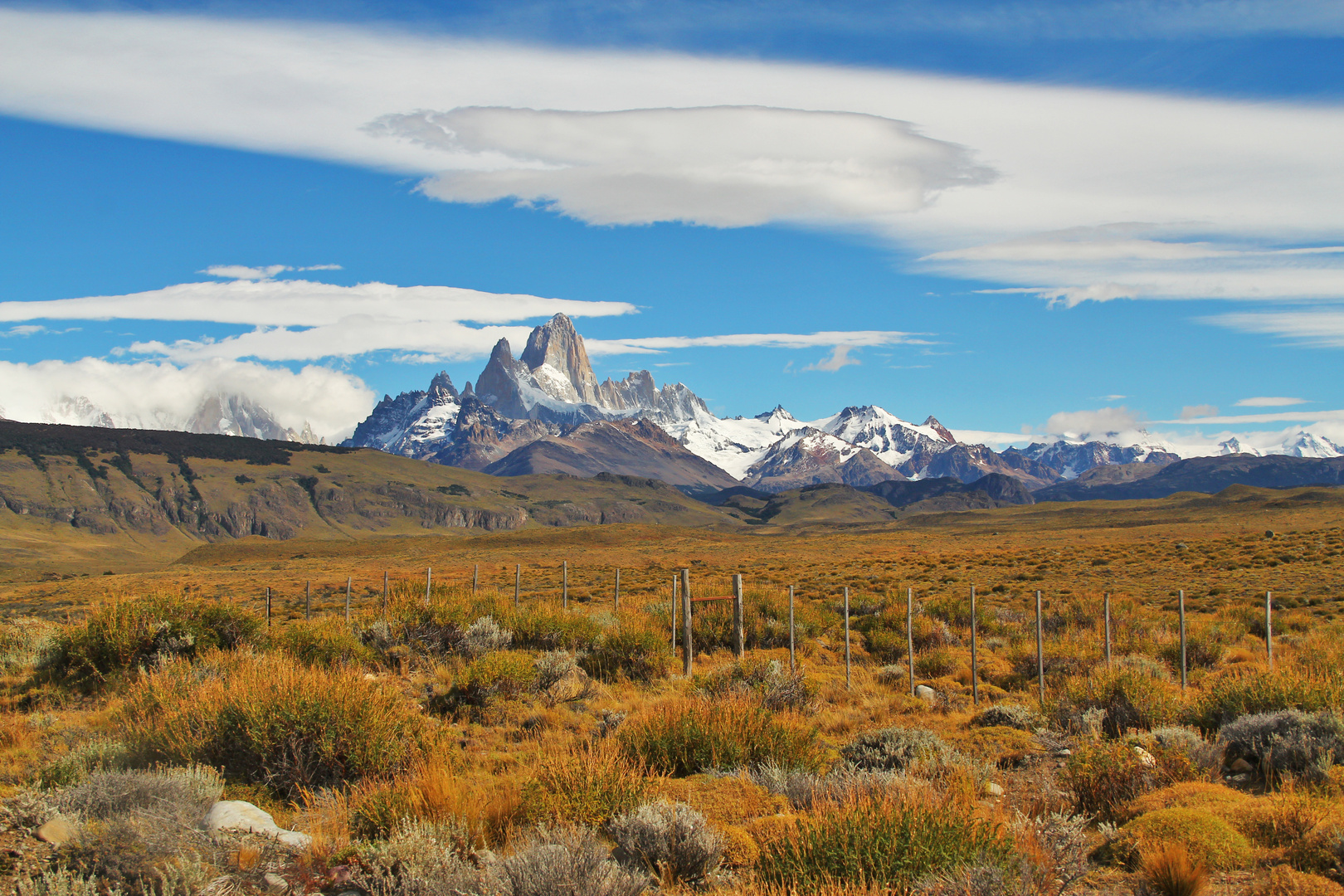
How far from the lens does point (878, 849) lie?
596 cm

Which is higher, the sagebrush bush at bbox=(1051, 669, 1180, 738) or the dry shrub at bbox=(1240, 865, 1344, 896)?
the dry shrub at bbox=(1240, 865, 1344, 896)

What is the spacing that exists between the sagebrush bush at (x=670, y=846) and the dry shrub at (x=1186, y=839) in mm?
3375

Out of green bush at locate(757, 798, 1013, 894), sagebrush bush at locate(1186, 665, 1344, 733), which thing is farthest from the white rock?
sagebrush bush at locate(1186, 665, 1344, 733)

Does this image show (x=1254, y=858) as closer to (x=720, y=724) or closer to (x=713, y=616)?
(x=720, y=724)

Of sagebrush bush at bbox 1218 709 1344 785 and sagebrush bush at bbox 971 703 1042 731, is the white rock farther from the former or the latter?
sagebrush bush at bbox 971 703 1042 731

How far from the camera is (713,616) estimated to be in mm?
21875

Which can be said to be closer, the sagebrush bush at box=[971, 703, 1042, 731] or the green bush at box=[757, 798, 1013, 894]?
the green bush at box=[757, 798, 1013, 894]

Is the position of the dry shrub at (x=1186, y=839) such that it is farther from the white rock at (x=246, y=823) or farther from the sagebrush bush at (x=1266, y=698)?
the white rock at (x=246, y=823)

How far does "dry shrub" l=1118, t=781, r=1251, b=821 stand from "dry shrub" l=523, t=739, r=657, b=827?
4.51 meters

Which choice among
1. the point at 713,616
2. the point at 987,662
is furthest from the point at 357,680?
the point at 987,662

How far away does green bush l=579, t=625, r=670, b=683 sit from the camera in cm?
1745

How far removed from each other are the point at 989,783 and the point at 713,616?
13000 millimetres

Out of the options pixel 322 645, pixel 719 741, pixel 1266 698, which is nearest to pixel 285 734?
pixel 719 741

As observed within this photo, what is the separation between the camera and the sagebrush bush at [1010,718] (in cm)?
1263
